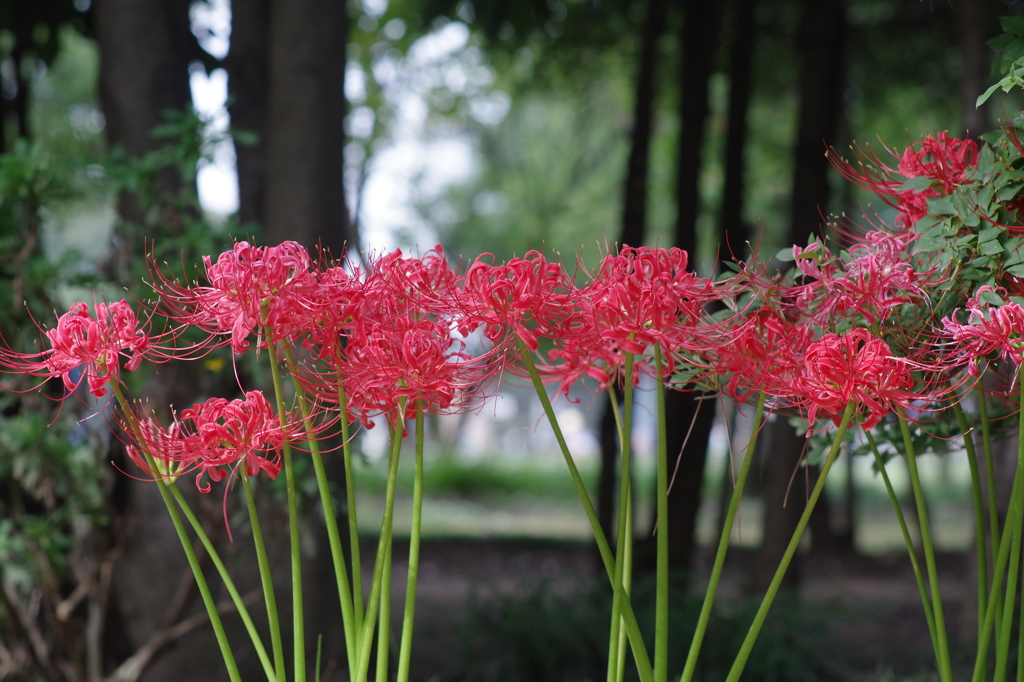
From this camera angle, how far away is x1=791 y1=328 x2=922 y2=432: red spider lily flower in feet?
4.56

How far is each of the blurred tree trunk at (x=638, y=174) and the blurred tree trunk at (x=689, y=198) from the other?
217mm

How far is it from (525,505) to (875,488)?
6.95 meters

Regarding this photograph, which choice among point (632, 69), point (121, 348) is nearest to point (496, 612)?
point (121, 348)

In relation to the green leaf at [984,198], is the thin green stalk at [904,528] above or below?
below

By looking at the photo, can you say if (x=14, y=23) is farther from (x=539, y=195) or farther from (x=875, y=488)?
(x=875, y=488)

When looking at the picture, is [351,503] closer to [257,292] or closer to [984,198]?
[257,292]

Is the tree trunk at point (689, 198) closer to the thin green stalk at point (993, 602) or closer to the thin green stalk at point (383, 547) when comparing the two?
the thin green stalk at point (993, 602)

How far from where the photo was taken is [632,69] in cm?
730

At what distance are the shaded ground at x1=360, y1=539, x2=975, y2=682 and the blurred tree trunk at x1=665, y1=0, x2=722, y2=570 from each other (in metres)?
0.60

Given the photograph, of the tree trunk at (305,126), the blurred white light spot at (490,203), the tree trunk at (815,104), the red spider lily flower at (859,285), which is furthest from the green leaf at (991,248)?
the blurred white light spot at (490,203)

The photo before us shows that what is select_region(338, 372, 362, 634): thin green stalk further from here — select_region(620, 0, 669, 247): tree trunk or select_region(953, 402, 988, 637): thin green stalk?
select_region(620, 0, 669, 247): tree trunk

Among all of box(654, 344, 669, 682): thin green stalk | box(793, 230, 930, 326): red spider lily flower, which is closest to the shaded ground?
box(654, 344, 669, 682): thin green stalk

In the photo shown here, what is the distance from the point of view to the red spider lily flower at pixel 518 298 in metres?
1.43

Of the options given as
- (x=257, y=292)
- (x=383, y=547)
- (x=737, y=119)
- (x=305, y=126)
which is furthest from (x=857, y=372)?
(x=737, y=119)
